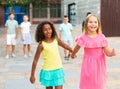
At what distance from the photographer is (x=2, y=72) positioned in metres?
12.3

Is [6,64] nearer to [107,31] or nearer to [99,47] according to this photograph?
[99,47]

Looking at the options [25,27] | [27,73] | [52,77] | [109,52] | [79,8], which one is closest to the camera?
[109,52]

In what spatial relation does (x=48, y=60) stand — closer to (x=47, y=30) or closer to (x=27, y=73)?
(x=47, y=30)

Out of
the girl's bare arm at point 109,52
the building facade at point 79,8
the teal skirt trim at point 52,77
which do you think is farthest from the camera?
the building facade at point 79,8

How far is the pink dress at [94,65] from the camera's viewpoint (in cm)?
613

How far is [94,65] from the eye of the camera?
6.15 m

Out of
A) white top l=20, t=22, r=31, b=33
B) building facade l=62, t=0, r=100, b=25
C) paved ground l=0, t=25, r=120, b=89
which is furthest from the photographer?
building facade l=62, t=0, r=100, b=25

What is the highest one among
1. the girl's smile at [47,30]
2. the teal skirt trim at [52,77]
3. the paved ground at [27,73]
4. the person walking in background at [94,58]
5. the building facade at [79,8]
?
the building facade at [79,8]

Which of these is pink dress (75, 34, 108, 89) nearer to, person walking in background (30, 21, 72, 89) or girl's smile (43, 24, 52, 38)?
person walking in background (30, 21, 72, 89)

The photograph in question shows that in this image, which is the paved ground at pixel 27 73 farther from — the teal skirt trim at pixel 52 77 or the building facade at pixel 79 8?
the building facade at pixel 79 8

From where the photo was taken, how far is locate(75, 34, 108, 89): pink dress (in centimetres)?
613

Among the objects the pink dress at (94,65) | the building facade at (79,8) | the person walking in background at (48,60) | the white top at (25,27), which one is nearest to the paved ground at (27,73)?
the white top at (25,27)

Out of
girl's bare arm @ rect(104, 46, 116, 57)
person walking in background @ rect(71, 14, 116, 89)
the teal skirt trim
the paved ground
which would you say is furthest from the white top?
girl's bare arm @ rect(104, 46, 116, 57)

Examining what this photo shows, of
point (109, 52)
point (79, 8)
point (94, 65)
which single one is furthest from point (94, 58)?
point (79, 8)
